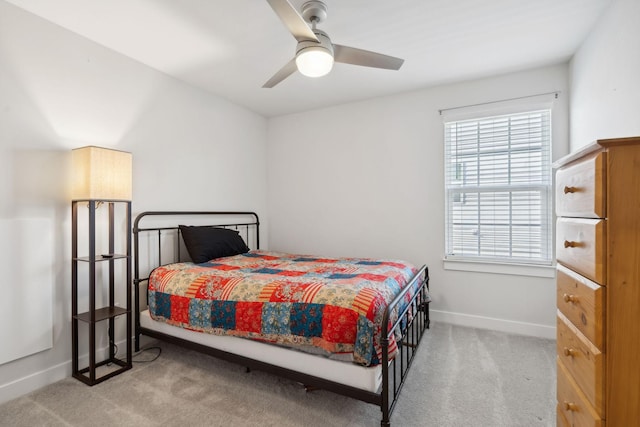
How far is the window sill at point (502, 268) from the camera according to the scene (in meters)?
2.82

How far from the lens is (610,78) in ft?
6.53

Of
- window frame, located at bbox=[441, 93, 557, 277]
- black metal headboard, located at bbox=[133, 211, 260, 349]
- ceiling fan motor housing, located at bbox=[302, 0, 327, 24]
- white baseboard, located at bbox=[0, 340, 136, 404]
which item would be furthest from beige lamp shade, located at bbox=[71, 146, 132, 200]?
window frame, located at bbox=[441, 93, 557, 277]

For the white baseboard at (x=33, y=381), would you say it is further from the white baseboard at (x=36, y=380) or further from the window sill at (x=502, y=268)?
the window sill at (x=502, y=268)

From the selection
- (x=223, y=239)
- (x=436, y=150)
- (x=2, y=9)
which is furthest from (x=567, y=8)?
(x=2, y=9)

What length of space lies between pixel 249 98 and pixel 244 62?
0.88 m

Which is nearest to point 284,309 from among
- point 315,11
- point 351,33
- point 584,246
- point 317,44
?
point 584,246

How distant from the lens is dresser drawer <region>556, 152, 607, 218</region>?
2.90 feet

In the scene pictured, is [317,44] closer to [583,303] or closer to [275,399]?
[583,303]

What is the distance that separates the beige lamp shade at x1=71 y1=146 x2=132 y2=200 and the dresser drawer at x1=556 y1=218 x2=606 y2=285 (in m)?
2.60

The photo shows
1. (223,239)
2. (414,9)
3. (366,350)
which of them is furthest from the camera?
(223,239)

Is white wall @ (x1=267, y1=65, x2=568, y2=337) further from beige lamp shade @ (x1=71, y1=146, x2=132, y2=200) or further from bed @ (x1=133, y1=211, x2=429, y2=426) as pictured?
beige lamp shade @ (x1=71, y1=146, x2=132, y2=200)

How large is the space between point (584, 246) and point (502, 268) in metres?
2.24

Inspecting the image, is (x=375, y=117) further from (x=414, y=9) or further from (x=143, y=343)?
(x=143, y=343)

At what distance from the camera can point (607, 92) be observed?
2035 millimetres
